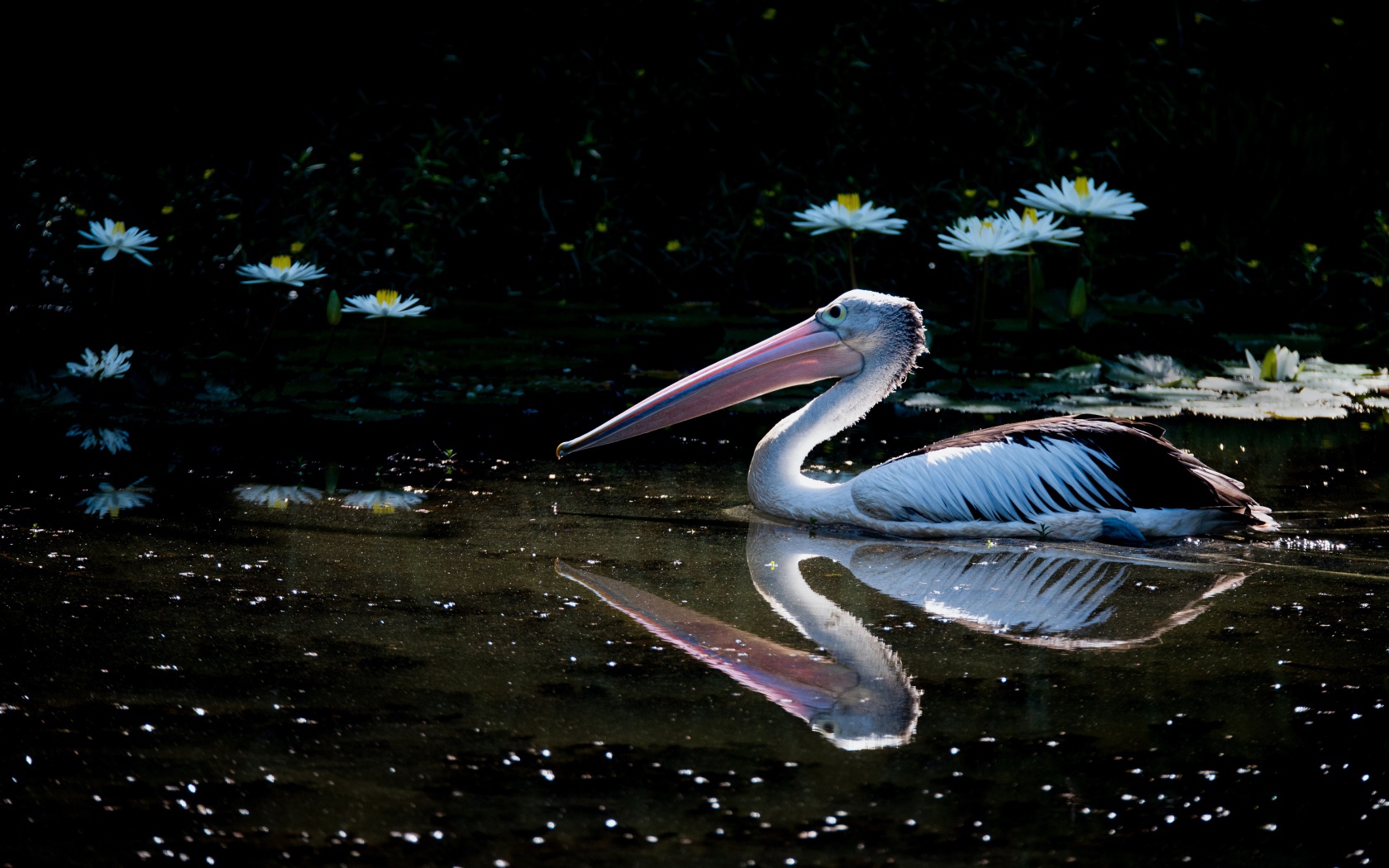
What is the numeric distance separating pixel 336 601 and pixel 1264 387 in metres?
4.30

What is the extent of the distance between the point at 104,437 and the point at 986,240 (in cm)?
367

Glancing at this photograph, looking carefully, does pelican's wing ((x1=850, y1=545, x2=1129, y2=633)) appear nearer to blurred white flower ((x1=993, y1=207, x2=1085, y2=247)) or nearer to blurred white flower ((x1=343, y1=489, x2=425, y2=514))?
blurred white flower ((x1=343, y1=489, x2=425, y2=514))

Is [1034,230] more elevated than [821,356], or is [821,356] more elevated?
[1034,230]

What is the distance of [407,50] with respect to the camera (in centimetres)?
1059

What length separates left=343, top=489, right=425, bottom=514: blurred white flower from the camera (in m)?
4.64

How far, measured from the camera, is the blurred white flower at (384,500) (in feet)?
15.2

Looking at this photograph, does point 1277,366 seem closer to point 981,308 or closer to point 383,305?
point 981,308

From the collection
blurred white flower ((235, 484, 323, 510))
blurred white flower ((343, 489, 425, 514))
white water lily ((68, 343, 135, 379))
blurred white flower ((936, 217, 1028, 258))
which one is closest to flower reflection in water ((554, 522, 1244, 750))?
blurred white flower ((343, 489, 425, 514))

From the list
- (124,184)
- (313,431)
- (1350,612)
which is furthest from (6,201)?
(1350,612)

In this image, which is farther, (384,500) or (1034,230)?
(1034,230)

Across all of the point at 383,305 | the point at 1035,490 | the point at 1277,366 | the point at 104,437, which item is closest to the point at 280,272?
the point at 383,305

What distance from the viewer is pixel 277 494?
4.76 m

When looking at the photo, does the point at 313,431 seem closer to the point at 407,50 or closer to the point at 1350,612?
the point at 1350,612

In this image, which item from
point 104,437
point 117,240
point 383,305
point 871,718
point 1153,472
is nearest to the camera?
point 871,718
